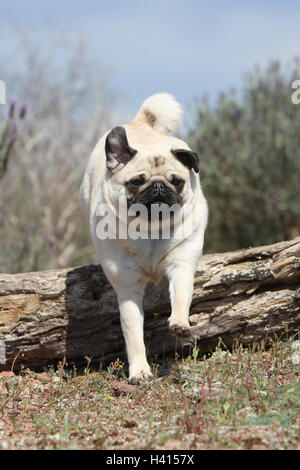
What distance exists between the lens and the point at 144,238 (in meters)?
4.73

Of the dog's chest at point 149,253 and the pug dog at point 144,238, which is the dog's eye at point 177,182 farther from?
the dog's chest at point 149,253

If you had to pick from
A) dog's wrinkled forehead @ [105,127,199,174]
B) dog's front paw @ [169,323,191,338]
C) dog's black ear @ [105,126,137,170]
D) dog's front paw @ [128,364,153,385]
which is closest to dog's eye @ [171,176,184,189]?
dog's wrinkled forehead @ [105,127,199,174]

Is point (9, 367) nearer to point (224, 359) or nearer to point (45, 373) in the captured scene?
point (45, 373)

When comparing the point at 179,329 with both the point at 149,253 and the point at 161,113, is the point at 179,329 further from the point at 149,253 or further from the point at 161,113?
the point at 161,113

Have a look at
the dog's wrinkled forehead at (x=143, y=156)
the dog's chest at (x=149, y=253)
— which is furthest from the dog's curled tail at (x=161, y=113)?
the dog's chest at (x=149, y=253)

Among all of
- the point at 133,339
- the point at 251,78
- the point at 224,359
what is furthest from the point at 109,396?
the point at 251,78

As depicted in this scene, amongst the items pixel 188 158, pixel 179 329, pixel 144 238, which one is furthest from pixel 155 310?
pixel 188 158

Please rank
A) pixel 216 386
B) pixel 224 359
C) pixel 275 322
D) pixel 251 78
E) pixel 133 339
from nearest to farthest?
pixel 216 386
pixel 133 339
pixel 224 359
pixel 275 322
pixel 251 78

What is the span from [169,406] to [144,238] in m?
1.38

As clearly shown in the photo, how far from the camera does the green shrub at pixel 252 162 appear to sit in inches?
474

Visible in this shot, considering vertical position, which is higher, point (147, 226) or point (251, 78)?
point (251, 78)

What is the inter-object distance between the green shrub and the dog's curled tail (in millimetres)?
6456

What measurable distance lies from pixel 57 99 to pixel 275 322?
19.7 metres
